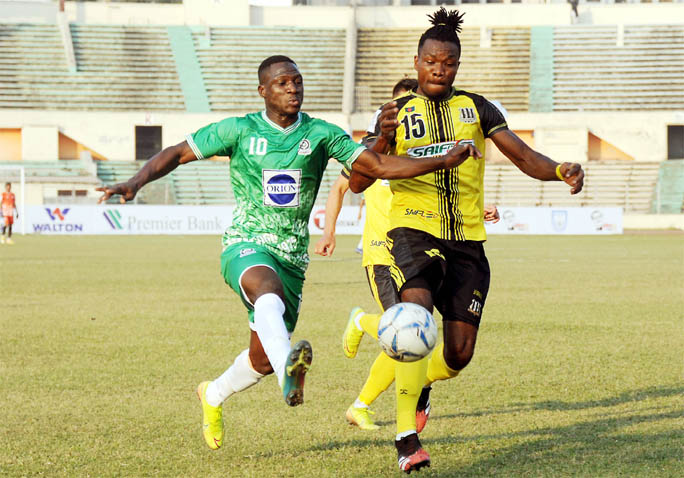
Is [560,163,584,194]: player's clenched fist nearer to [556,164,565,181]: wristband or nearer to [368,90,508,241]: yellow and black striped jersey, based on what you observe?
[556,164,565,181]: wristband

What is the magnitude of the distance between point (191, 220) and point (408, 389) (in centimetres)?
3288

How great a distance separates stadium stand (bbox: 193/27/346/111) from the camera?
4816 centimetres

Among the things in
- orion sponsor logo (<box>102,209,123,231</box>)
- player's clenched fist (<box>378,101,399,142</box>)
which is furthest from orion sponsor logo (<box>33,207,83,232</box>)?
player's clenched fist (<box>378,101,399,142</box>)

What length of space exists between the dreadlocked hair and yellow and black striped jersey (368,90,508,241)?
36 centimetres

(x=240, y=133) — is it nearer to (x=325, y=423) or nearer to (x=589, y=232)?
(x=325, y=423)

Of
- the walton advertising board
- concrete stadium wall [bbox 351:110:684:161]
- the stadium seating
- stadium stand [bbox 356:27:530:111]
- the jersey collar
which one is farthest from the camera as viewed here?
stadium stand [bbox 356:27:530:111]

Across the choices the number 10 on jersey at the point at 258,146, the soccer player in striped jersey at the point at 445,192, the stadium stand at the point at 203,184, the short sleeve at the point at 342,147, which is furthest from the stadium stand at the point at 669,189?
the number 10 on jersey at the point at 258,146

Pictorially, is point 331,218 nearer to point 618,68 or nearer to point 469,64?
point 469,64

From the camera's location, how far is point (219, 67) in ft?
161

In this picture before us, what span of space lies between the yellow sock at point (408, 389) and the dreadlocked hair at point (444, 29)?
187 cm

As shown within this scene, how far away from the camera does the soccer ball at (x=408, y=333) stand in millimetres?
4848

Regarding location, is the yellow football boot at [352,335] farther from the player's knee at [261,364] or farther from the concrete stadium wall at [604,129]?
the concrete stadium wall at [604,129]

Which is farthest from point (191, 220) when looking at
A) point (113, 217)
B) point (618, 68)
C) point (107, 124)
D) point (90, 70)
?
point (618, 68)

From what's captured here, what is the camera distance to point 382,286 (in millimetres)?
6523
